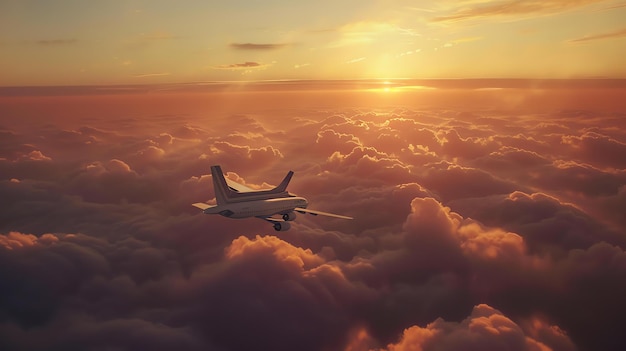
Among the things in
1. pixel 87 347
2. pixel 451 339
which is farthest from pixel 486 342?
pixel 87 347

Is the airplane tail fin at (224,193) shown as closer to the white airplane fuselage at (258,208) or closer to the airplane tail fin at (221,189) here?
the airplane tail fin at (221,189)

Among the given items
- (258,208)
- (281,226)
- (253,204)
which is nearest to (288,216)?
(281,226)

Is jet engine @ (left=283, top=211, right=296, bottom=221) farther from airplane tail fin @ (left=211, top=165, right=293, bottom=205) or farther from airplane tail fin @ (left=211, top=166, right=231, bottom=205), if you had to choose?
airplane tail fin @ (left=211, top=166, right=231, bottom=205)

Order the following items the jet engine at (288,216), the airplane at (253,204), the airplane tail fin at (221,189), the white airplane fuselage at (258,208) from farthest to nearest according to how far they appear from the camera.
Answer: the jet engine at (288,216) < the airplane tail fin at (221,189) < the airplane at (253,204) < the white airplane fuselage at (258,208)

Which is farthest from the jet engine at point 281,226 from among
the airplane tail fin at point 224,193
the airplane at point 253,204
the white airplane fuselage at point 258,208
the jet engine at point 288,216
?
the airplane tail fin at point 224,193

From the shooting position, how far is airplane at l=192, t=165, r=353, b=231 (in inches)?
4173

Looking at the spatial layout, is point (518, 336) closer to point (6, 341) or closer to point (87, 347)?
point (87, 347)

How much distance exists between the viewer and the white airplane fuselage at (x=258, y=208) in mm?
105438

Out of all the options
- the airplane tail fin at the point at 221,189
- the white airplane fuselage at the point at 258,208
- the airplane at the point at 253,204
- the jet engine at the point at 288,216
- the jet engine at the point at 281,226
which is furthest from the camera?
the jet engine at the point at 288,216

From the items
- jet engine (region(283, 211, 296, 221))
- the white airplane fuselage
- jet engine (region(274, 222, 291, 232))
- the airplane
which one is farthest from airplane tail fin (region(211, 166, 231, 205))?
jet engine (region(283, 211, 296, 221))

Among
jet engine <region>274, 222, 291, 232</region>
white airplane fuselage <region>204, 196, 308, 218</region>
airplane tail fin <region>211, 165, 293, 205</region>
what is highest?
airplane tail fin <region>211, 165, 293, 205</region>

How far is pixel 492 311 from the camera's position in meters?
197

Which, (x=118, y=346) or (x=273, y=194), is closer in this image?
(x=273, y=194)

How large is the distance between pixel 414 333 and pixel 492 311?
44218mm
